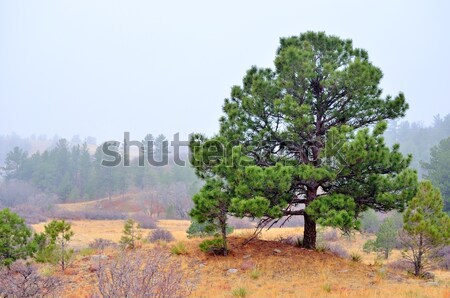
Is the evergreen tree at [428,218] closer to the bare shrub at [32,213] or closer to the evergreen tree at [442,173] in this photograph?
the evergreen tree at [442,173]

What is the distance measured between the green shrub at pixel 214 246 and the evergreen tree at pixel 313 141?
1.72 metres

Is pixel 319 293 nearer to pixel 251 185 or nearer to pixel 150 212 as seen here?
pixel 251 185

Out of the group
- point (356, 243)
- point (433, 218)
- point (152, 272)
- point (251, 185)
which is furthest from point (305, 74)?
point (356, 243)

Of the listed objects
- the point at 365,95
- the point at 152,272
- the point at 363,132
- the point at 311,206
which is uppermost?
the point at 365,95

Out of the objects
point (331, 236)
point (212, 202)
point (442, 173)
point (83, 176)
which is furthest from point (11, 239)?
point (83, 176)

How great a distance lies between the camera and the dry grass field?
941 centimetres

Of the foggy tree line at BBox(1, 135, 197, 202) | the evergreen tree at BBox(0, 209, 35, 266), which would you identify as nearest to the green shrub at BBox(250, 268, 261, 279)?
the evergreen tree at BBox(0, 209, 35, 266)

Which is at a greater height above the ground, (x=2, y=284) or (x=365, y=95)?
(x=365, y=95)

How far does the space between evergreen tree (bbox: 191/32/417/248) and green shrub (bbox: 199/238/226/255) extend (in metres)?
1.72

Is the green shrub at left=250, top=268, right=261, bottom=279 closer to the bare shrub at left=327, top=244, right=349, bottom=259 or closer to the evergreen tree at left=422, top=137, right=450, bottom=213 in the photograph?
the bare shrub at left=327, top=244, right=349, bottom=259

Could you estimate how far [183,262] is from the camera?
39.7 feet

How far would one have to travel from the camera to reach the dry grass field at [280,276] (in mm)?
9406

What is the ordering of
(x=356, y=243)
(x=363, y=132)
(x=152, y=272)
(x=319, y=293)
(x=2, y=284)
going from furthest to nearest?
(x=356, y=243)
(x=363, y=132)
(x=319, y=293)
(x=2, y=284)
(x=152, y=272)

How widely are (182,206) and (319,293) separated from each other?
50.1m
